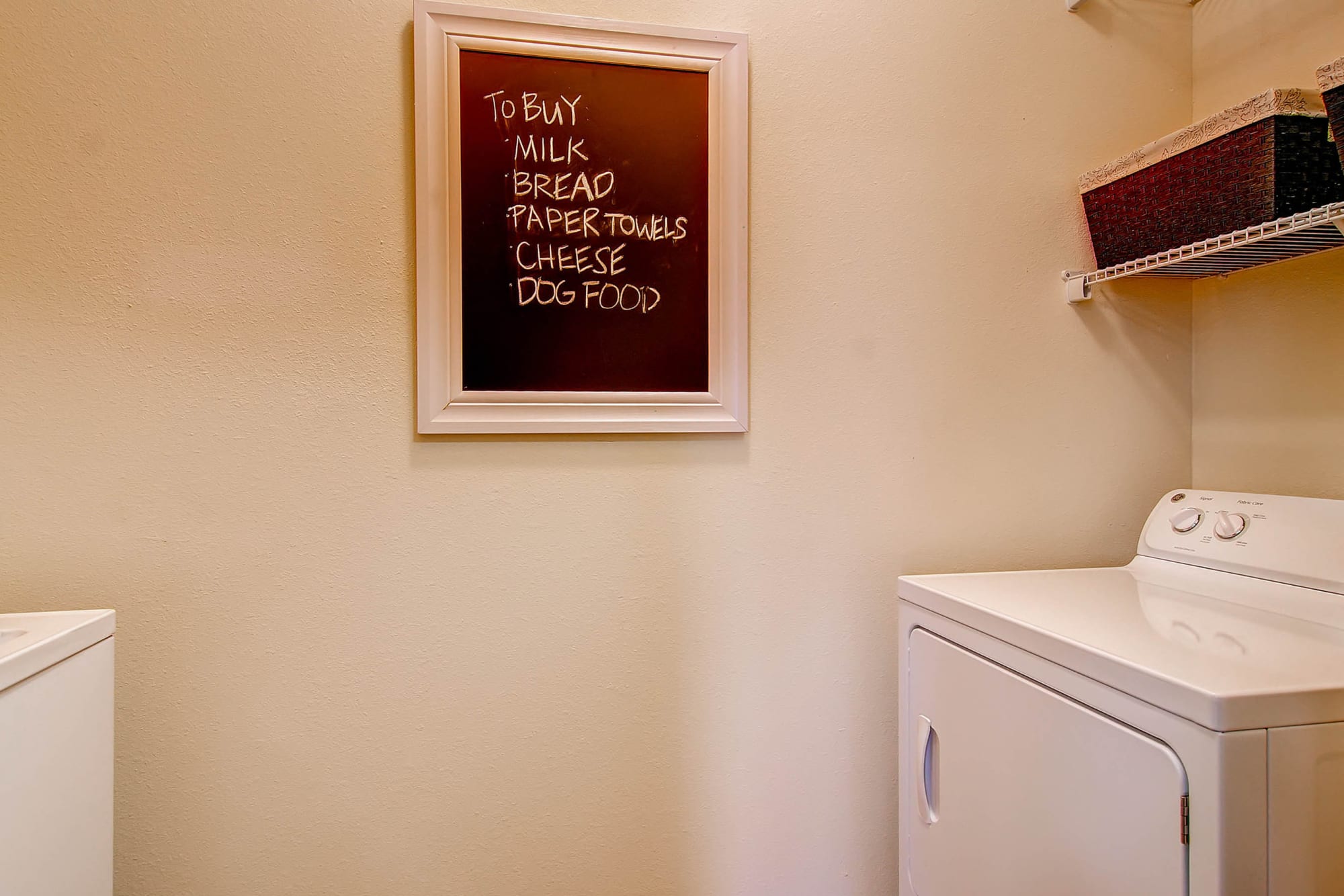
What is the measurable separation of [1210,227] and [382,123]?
1.34 meters

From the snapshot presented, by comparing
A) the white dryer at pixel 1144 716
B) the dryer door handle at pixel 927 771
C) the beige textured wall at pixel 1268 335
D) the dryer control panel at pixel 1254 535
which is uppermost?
the beige textured wall at pixel 1268 335

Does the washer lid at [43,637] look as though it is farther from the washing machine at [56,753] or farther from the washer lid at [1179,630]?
the washer lid at [1179,630]

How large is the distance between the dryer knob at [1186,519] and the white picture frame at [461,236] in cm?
78

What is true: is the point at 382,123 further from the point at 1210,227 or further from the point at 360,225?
the point at 1210,227

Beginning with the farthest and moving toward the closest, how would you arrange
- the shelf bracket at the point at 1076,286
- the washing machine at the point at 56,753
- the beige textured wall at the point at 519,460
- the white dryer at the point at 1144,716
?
1. the shelf bracket at the point at 1076,286
2. the beige textured wall at the point at 519,460
3. the washing machine at the point at 56,753
4. the white dryer at the point at 1144,716

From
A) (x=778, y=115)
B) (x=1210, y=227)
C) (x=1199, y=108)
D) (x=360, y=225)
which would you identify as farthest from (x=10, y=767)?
(x=1199, y=108)

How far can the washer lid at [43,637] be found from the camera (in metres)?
0.77

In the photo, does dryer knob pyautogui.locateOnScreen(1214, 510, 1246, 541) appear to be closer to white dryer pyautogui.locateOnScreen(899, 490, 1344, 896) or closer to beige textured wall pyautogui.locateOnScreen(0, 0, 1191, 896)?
white dryer pyautogui.locateOnScreen(899, 490, 1344, 896)

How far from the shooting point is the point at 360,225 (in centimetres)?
111

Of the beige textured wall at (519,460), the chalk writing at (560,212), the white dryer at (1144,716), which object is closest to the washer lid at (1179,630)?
the white dryer at (1144,716)

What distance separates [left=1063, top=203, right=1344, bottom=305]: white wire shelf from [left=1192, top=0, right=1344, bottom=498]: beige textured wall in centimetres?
7

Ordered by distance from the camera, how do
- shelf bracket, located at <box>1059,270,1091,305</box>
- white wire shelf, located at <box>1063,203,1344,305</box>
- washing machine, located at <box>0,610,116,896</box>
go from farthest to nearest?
shelf bracket, located at <box>1059,270,1091,305</box>
white wire shelf, located at <box>1063,203,1344,305</box>
washing machine, located at <box>0,610,116,896</box>

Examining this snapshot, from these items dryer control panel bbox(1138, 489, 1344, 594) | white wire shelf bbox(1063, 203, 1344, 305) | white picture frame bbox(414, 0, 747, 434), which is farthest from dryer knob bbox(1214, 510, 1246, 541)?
white picture frame bbox(414, 0, 747, 434)

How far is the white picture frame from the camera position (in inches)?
43.6
